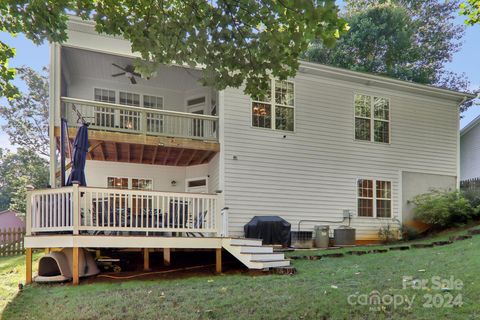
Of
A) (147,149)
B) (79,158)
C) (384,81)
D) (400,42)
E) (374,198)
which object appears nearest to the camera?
(79,158)

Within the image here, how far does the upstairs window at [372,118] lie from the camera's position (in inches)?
512

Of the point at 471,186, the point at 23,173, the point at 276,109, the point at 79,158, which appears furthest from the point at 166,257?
the point at 23,173

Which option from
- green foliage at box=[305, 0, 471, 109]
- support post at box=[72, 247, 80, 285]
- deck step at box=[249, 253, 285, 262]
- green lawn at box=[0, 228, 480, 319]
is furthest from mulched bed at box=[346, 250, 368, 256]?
green foliage at box=[305, 0, 471, 109]

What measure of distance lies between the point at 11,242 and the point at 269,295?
39.5ft

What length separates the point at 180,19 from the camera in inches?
197

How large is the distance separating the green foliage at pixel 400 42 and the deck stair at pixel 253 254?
1580 cm

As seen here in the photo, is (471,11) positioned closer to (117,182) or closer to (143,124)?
(143,124)

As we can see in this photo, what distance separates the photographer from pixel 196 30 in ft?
16.4

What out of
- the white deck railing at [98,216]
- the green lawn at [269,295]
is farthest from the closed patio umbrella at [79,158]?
the green lawn at [269,295]

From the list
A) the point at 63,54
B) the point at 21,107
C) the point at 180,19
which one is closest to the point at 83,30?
the point at 63,54

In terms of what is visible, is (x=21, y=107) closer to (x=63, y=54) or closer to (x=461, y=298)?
(x=63, y=54)

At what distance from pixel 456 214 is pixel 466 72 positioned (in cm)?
1849

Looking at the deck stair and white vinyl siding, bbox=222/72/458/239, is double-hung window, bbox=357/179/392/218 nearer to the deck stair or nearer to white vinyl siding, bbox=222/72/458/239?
white vinyl siding, bbox=222/72/458/239

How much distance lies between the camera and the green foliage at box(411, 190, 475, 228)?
483 inches
